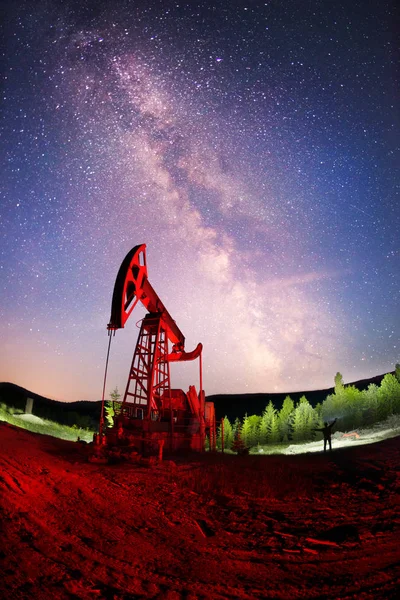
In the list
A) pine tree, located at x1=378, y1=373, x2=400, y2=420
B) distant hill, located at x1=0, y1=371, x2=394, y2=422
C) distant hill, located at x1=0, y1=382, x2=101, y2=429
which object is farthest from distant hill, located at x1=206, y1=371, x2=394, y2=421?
pine tree, located at x1=378, y1=373, x2=400, y2=420

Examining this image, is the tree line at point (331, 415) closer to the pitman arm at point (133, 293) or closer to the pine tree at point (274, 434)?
the pine tree at point (274, 434)

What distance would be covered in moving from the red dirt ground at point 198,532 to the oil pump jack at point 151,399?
5944mm

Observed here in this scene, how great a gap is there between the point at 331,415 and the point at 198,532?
2564 inches

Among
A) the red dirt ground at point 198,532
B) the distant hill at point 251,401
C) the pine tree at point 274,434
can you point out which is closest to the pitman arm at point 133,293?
the red dirt ground at point 198,532

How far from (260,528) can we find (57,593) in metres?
3.66

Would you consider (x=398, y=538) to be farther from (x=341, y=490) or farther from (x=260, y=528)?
(x=341, y=490)

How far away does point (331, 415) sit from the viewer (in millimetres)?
64125

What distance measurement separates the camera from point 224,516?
7.05 metres

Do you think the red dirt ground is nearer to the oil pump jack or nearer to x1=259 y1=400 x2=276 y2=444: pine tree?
the oil pump jack

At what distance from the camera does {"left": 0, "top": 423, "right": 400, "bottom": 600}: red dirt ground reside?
4141 millimetres

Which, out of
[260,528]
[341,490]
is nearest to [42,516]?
[260,528]

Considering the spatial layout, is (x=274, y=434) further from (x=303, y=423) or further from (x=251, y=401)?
(x=251, y=401)

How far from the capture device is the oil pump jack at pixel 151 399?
1678 centimetres

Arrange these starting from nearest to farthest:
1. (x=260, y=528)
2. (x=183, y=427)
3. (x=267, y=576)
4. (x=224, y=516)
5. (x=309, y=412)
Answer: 1. (x=267, y=576)
2. (x=260, y=528)
3. (x=224, y=516)
4. (x=183, y=427)
5. (x=309, y=412)
